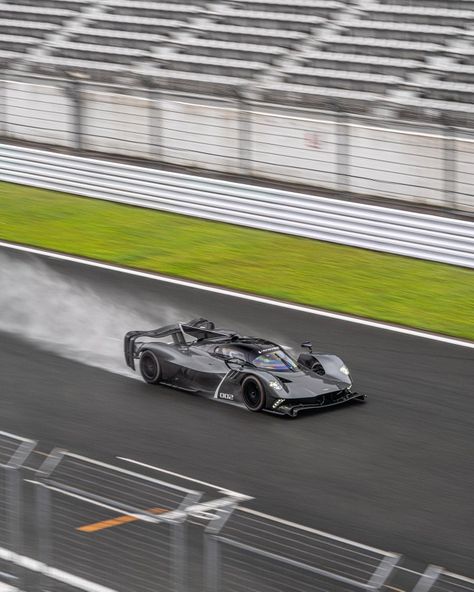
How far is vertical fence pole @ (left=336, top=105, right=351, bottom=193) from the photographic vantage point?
21031 millimetres

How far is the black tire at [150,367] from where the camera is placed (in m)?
13.8

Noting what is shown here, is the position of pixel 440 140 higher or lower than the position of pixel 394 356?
higher

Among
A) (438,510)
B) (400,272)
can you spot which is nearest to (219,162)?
(400,272)

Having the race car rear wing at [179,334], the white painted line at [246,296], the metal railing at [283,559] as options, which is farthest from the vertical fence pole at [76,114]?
the metal railing at [283,559]

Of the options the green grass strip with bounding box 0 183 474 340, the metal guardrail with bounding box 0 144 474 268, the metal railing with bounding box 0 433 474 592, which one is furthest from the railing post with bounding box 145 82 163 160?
the metal railing with bounding box 0 433 474 592

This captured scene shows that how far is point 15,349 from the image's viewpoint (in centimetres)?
1541

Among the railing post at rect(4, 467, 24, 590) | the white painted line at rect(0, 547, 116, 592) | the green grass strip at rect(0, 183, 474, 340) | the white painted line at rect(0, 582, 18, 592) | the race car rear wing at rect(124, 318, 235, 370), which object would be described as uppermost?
the railing post at rect(4, 467, 24, 590)

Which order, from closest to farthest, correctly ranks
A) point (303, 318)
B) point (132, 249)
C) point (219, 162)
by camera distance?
point (303, 318) < point (132, 249) < point (219, 162)

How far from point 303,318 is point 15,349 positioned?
13.5 feet

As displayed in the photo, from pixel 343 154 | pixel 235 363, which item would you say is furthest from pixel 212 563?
pixel 343 154

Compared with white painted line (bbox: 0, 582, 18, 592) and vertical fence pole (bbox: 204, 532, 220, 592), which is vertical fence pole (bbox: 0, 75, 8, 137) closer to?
white painted line (bbox: 0, 582, 18, 592)

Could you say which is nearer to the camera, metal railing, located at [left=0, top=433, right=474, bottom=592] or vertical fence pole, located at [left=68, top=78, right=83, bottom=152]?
metal railing, located at [left=0, top=433, right=474, bottom=592]

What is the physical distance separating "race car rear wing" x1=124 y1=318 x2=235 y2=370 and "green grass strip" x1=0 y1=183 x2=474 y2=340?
3.76 meters

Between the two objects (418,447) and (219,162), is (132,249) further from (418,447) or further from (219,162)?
(418,447)
